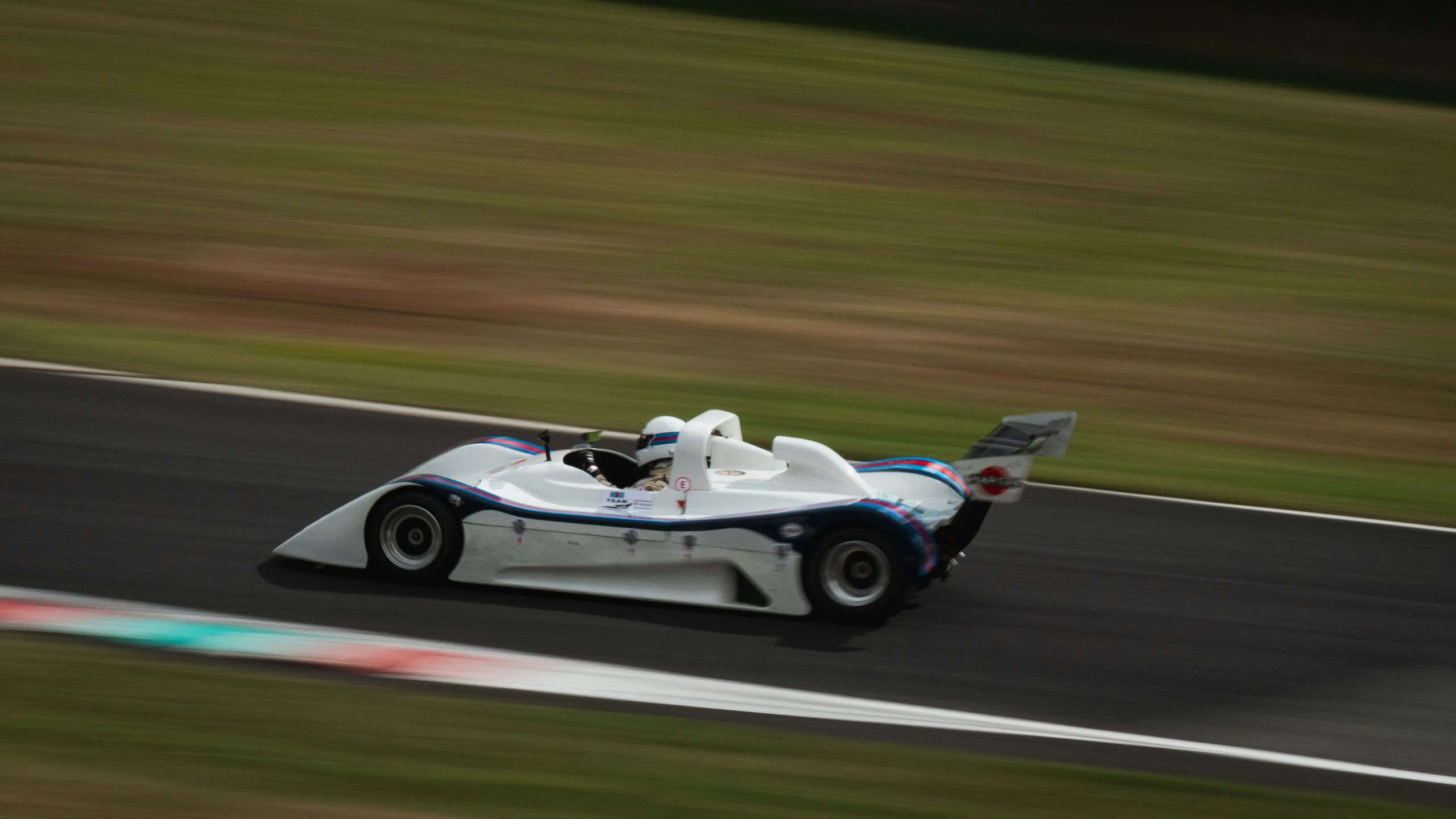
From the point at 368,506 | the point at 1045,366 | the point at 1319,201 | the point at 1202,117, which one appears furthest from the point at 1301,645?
the point at 1202,117

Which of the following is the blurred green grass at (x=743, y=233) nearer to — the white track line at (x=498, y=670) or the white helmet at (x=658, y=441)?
the white helmet at (x=658, y=441)

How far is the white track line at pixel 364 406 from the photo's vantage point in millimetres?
9211

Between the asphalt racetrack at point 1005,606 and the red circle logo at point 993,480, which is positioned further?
the red circle logo at point 993,480

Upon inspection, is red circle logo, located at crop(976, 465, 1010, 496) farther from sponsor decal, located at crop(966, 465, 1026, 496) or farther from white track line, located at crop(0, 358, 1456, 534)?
white track line, located at crop(0, 358, 1456, 534)

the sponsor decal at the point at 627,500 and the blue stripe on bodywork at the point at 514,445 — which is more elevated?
the blue stripe on bodywork at the point at 514,445

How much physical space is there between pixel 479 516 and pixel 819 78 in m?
14.6

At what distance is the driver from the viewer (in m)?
7.31

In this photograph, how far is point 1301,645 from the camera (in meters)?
7.00

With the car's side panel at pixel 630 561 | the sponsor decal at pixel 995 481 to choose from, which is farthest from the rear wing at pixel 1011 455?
the car's side panel at pixel 630 561

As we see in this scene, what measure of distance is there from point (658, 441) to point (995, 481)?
168cm

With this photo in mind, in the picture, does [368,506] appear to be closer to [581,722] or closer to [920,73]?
[581,722]

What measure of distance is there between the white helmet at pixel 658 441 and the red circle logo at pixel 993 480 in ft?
4.93

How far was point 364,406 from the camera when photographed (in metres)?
10.4

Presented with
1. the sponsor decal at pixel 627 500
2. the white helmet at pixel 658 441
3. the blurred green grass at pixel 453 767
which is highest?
the white helmet at pixel 658 441
